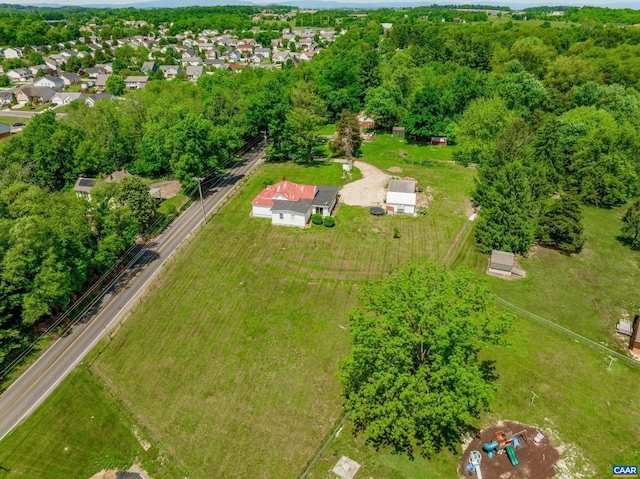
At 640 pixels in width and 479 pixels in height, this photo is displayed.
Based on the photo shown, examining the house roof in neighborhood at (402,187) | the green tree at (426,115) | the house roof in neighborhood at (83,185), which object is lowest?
the house roof in neighborhood at (83,185)

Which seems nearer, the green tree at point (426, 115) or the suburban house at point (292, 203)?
the suburban house at point (292, 203)

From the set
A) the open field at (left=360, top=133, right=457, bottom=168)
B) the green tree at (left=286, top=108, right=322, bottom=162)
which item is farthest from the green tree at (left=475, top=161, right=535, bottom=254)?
the green tree at (left=286, top=108, right=322, bottom=162)

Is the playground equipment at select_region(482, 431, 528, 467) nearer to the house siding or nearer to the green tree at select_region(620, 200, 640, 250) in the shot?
the house siding

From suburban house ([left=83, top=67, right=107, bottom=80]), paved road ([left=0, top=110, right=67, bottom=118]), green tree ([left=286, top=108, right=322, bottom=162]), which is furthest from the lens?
suburban house ([left=83, top=67, right=107, bottom=80])

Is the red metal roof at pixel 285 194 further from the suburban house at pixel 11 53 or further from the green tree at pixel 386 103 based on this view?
the suburban house at pixel 11 53

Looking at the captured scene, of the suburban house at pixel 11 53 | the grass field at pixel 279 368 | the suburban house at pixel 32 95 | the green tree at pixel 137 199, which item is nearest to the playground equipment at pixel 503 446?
the grass field at pixel 279 368

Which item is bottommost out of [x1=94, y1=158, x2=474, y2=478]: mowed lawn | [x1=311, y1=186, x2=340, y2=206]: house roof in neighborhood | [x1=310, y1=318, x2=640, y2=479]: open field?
[x1=94, y1=158, x2=474, y2=478]: mowed lawn

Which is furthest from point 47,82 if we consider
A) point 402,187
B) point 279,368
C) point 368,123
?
point 279,368
